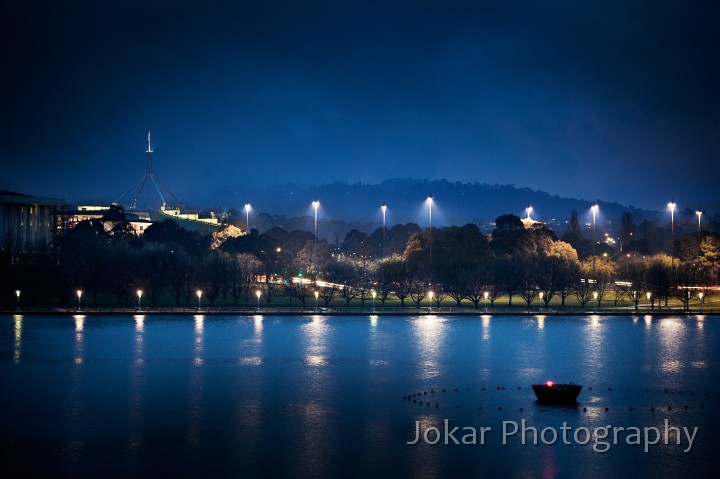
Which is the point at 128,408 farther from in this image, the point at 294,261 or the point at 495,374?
the point at 294,261

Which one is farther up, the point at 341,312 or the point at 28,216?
the point at 28,216

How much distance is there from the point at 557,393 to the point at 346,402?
702 cm

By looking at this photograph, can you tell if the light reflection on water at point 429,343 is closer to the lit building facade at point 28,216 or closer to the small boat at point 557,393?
the small boat at point 557,393

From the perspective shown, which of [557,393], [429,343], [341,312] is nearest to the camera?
[557,393]

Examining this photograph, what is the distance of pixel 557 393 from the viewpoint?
29031 mm

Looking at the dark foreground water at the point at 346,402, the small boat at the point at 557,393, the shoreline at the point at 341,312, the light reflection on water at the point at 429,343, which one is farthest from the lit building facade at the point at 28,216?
the small boat at the point at 557,393

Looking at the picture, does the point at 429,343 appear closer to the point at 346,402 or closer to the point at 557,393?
the point at 557,393

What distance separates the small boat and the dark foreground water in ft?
1.49

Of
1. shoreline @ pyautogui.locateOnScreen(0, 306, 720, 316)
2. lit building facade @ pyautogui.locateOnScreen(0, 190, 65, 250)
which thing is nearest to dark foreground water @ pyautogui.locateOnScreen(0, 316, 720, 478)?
shoreline @ pyautogui.locateOnScreen(0, 306, 720, 316)

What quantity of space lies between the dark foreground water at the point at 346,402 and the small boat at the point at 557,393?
1.49ft

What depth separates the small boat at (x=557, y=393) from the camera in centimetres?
2903

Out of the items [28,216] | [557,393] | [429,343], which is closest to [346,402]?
[557,393]

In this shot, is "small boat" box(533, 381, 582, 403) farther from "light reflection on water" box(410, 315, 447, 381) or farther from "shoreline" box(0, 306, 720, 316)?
"shoreline" box(0, 306, 720, 316)

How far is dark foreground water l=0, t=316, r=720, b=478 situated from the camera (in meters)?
22.0
